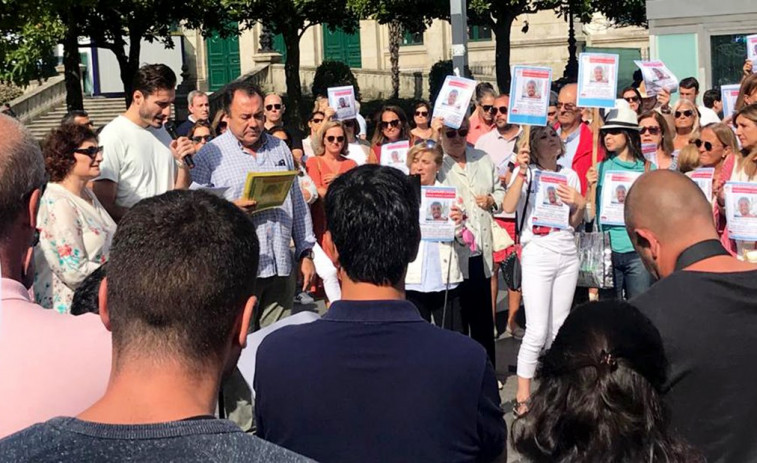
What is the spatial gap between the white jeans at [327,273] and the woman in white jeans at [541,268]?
3.99 ft

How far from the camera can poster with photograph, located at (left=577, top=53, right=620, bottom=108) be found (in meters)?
8.60

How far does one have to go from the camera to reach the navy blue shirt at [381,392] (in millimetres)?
2979

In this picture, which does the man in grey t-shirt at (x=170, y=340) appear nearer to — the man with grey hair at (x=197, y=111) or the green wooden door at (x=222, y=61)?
the man with grey hair at (x=197, y=111)

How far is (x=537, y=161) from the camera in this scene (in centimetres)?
755

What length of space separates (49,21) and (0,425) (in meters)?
20.5

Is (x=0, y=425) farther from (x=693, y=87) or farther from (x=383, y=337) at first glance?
(x=693, y=87)

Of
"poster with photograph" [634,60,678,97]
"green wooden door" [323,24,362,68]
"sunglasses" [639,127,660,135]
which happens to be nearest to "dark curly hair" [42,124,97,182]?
"sunglasses" [639,127,660,135]

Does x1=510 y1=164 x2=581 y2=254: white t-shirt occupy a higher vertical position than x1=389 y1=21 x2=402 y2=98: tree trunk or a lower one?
lower

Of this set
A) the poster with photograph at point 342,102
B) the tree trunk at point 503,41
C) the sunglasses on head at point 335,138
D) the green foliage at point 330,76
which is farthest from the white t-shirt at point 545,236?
the green foliage at point 330,76

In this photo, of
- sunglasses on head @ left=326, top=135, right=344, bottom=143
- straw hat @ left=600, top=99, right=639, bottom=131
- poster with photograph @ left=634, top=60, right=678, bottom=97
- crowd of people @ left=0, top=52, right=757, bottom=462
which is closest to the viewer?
crowd of people @ left=0, top=52, right=757, bottom=462

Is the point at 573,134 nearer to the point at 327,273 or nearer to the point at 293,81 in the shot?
the point at 327,273

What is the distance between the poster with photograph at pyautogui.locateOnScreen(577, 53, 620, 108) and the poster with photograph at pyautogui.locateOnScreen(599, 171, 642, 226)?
1.15 meters

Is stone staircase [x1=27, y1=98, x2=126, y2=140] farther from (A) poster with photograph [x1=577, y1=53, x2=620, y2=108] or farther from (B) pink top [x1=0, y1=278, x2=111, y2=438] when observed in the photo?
(B) pink top [x1=0, y1=278, x2=111, y2=438]

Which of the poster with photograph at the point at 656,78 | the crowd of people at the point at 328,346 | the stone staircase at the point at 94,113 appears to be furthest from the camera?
the stone staircase at the point at 94,113
